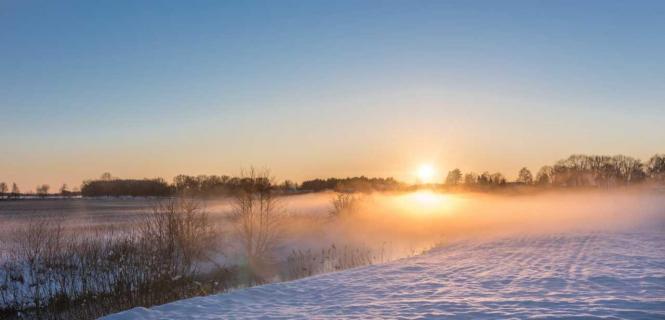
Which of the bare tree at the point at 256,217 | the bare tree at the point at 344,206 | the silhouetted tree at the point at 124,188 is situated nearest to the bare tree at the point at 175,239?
the bare tree at the point at 256,217

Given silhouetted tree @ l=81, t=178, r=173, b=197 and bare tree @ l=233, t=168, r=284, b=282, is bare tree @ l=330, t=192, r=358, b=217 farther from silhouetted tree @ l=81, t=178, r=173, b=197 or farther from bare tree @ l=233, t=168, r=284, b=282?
silhouetted tree @ l=81, t=178, r=173, b=197

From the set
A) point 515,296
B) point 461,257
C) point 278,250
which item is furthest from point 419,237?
point 515,296

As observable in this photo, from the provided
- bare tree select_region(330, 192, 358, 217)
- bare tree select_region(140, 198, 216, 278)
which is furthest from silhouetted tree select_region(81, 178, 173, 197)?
bare tree select_region(140, 198, 216, 278)

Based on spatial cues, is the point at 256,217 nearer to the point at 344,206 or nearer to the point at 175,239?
the point at 175,239

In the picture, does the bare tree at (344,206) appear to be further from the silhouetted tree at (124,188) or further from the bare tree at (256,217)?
the silhouetted tree at (124,188)

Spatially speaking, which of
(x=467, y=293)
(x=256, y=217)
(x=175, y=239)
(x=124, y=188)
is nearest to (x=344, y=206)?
(x=256, y=217)

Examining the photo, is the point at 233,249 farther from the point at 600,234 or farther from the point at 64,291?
the point at 600,234

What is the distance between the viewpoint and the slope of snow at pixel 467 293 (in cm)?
1131

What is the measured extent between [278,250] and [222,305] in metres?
25.9

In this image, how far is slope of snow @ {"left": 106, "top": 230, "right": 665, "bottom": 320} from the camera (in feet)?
37.1

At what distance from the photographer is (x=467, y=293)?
13594 millimetres

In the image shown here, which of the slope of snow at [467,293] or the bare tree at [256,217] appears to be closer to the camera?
the slope of snow at [467,293]

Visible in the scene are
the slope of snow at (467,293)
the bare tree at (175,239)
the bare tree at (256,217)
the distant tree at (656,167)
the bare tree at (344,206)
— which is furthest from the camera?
the distant tree at (656,167)

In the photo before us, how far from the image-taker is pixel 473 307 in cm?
1167
